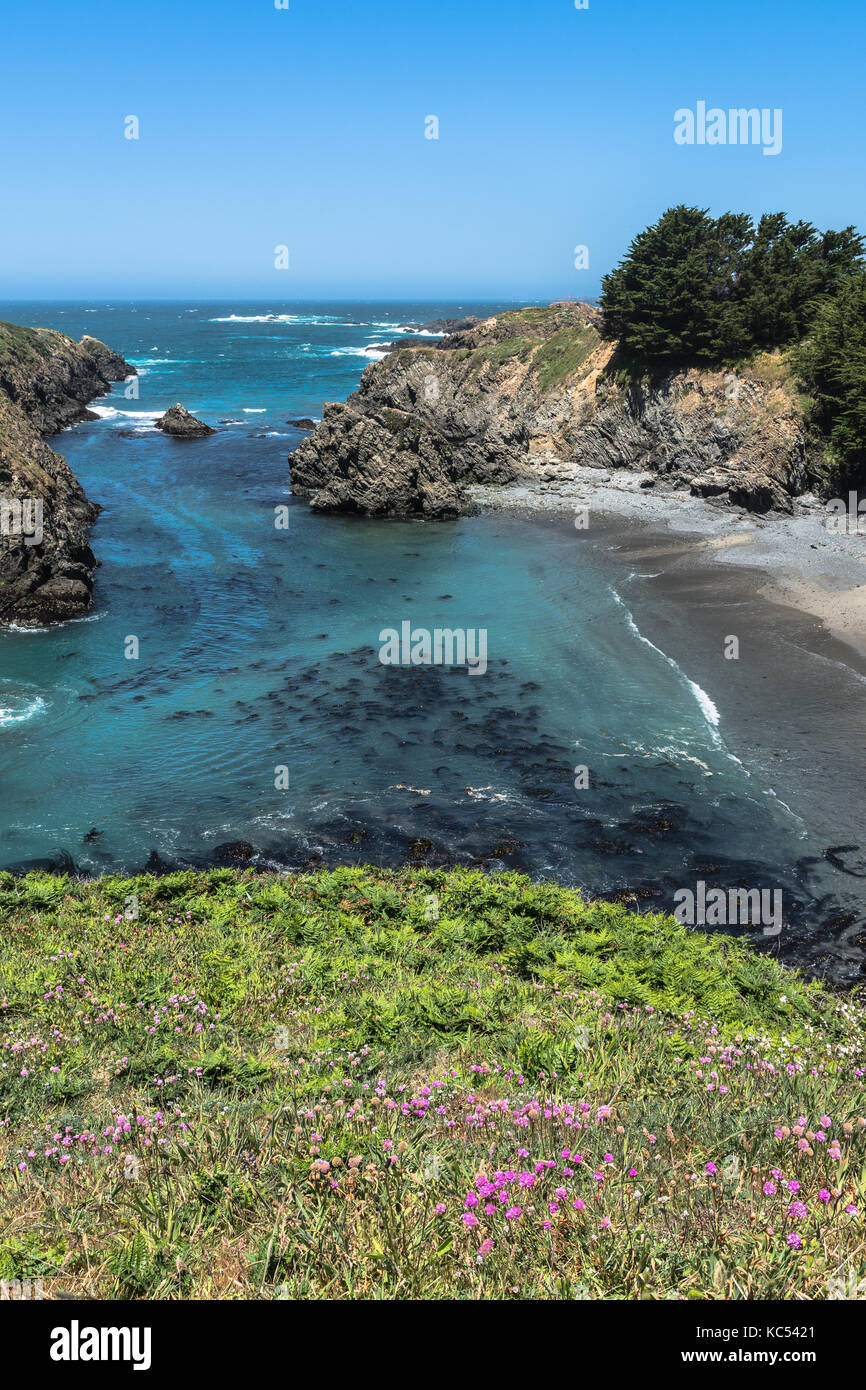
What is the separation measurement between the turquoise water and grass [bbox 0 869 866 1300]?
217 inches

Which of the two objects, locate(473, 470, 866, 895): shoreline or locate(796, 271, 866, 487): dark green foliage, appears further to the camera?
locate(796, 271, 866, 487): dark green foliage

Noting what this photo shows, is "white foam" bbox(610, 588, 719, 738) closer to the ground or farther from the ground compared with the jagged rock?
closer to the ground

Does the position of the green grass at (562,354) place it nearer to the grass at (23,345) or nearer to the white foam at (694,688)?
the white foam at (694,688)

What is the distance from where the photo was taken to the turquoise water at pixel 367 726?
22.0 meters

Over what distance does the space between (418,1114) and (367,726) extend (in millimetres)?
20770

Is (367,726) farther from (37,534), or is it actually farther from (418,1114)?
(37,534)

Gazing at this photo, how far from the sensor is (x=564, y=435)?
70.9m

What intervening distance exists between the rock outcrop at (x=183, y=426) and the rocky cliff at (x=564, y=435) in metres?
23.8

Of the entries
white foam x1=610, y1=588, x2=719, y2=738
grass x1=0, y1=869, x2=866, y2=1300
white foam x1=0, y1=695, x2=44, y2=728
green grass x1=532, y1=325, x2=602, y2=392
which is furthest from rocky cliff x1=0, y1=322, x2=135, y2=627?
green grass x1=532, y1=325, x2=602, y2=392

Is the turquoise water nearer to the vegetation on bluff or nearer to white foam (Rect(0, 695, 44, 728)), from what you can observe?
white foam (Rect(0, 695, 44, 728))

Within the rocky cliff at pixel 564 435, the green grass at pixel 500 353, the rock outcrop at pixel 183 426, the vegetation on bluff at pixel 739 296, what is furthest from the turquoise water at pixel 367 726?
the rock outcrop at pixel 183 426

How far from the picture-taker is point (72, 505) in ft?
172

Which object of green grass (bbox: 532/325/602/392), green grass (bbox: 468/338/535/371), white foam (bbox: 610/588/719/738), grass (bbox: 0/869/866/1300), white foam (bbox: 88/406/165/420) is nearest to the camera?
grass (bbox: 0/869/866/1300)

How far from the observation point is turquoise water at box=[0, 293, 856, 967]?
22.0 meters
